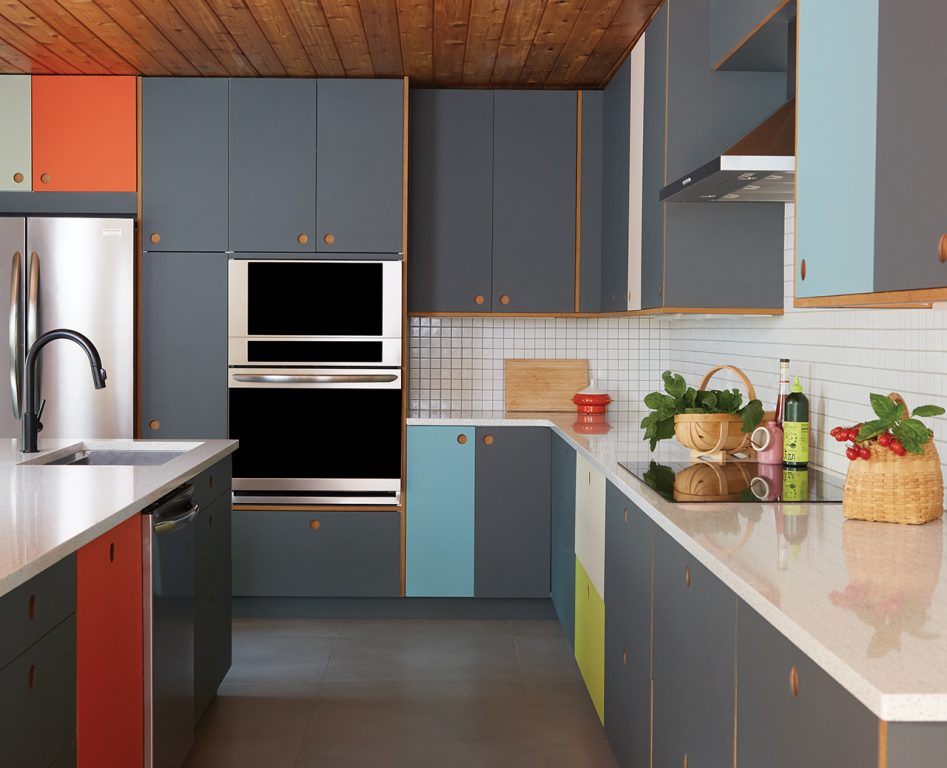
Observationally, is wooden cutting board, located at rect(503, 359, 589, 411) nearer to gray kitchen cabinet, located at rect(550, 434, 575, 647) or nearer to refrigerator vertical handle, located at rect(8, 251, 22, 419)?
gray kitchen cabinet, located at rect(550, 434, 575, 647)

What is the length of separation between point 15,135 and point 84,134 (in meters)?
0.30

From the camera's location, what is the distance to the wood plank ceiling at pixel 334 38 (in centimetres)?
359

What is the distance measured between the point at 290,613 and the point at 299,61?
2415mm

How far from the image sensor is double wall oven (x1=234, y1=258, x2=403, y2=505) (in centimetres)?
443

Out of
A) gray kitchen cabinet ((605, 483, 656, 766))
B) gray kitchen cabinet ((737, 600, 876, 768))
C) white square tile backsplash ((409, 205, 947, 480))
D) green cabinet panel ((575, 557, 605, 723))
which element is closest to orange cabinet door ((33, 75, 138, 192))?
white square tile backsplash ((409, 205, 947, 480))

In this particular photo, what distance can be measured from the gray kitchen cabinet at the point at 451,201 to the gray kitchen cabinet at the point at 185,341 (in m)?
0.89

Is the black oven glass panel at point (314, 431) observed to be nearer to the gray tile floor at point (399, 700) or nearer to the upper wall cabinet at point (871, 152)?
the gray tile floor at point (399, 700)

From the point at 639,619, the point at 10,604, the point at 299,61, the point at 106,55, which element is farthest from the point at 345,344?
the point at 10,604

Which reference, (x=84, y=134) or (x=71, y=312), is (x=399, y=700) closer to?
(x=71, y=312)

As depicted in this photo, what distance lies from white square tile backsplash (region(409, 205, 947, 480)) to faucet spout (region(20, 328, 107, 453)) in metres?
2.09

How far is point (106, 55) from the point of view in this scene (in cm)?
418

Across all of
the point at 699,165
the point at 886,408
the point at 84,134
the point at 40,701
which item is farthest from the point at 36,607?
the point at 84,134

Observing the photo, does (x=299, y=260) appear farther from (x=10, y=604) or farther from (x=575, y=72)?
(x=10, y=604)

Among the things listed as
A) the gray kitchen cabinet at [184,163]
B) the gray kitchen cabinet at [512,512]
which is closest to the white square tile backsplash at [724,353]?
the gray kitchen cabinet at [512,512]
